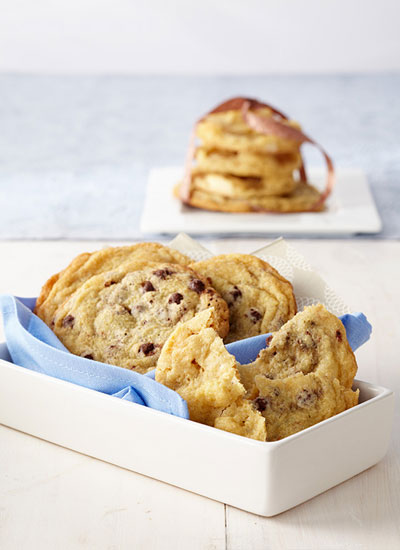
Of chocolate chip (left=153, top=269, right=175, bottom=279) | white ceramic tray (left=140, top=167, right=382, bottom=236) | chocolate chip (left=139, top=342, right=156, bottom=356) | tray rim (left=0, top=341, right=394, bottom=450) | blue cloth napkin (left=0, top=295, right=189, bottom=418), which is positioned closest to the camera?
tray rim (left=0, top=341, right=394, bottom=450)

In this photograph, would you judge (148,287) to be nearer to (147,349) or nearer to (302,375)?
(147,349)

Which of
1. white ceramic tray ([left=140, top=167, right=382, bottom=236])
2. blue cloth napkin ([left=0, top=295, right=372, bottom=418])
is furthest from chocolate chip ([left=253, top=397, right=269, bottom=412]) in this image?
white ceramic tray ([left=140, top=167, right=382, bottom=236])

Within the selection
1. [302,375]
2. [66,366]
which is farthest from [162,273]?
[302,375]

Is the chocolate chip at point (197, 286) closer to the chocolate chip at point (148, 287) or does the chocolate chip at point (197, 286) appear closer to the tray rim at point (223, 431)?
the chocolate chip at point (148, 287)

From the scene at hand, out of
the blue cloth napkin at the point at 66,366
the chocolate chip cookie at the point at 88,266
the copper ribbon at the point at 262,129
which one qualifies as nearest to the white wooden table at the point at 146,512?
the blue cloth napkin at the point at 66,366

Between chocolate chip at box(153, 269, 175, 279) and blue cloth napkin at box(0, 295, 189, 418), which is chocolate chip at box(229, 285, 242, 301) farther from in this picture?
blue cloth napkin at box(0, 295, 189, 418)

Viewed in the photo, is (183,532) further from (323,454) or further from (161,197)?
(161,197)
